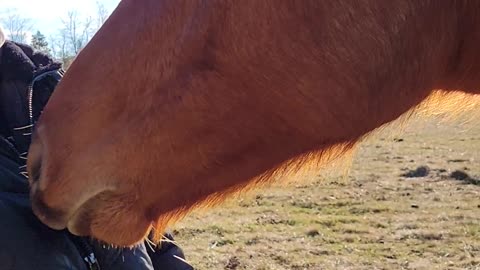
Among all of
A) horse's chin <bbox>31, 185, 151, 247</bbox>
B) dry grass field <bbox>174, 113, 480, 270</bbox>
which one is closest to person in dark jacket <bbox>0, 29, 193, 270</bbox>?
horse's chin <bbox>31, 185, 151, 247</bbox>

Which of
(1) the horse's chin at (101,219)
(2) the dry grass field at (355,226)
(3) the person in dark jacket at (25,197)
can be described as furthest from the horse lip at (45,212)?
(2) the dry grass field at (355,226)

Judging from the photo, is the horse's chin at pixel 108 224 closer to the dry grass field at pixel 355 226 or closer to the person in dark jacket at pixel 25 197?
the person in dark jacket at pixel 25 197

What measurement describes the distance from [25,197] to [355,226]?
5.57 metres

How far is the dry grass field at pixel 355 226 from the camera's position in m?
6.22

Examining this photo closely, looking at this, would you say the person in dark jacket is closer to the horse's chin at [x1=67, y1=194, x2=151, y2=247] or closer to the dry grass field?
the horse's chin at [x1=67, y1=194, x2=151, y2=247]

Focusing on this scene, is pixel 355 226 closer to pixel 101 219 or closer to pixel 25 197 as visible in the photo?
pixel 25 197

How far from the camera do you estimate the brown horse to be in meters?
1.97

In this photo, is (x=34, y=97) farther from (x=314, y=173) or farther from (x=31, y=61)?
(x=314, y=173)

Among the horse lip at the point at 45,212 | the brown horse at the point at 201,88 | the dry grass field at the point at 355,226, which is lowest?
the horse lip at the point at 45,212

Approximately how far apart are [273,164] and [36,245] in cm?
77

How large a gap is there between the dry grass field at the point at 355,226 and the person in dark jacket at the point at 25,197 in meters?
2.14

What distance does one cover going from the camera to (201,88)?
2.04 meters

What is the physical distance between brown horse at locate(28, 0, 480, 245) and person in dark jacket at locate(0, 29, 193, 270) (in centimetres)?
16

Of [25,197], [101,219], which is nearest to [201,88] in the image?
[101,219]
